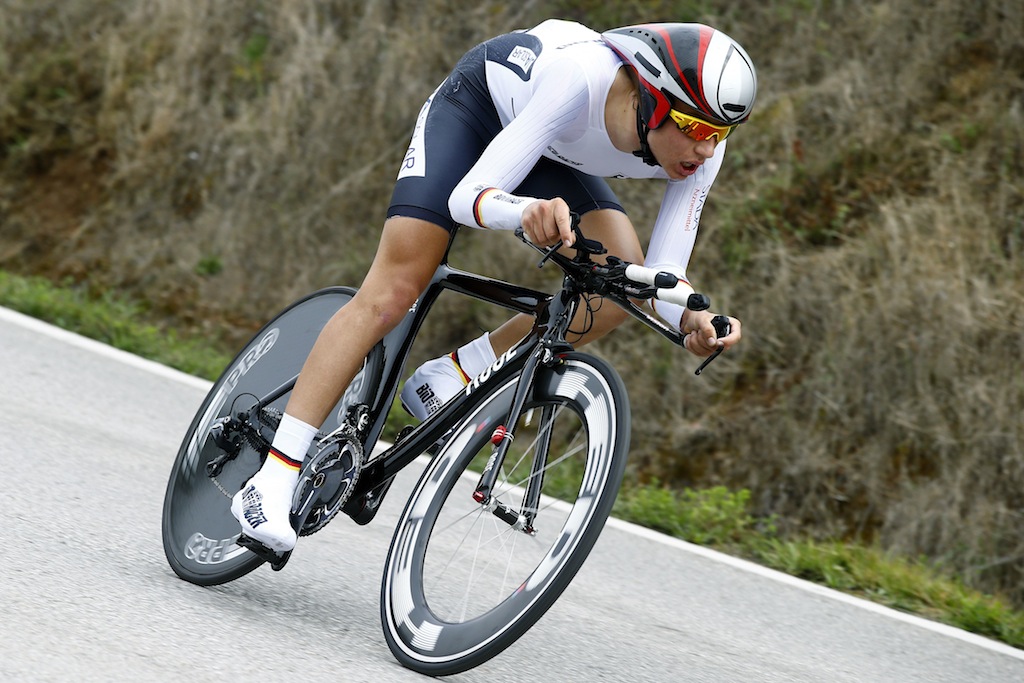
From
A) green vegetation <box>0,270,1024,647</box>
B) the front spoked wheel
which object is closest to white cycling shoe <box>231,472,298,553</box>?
the front spoked wheel

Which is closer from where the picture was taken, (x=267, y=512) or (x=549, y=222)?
(x=549, y=222)

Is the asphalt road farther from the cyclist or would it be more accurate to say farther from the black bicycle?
the cyclist

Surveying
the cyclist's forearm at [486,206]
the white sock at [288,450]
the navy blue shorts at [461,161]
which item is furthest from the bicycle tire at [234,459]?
the cyclist's forearm at [486,206]

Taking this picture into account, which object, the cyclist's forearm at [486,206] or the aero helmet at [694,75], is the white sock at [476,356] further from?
the aero helmet at [694,75]

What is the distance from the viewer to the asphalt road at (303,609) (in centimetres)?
316

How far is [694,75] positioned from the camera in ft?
10.5

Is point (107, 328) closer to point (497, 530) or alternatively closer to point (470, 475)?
point (470, 475)

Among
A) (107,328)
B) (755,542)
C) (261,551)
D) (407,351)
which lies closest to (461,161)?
(407,351)

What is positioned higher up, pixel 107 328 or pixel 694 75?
pixel 694 75

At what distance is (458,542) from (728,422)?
4.24m

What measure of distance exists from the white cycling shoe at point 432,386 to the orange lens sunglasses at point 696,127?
3.65ft

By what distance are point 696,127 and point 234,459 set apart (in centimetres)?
190

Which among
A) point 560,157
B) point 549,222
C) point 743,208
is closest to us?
point 549,222

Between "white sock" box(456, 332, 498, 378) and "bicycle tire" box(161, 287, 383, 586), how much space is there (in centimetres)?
28
